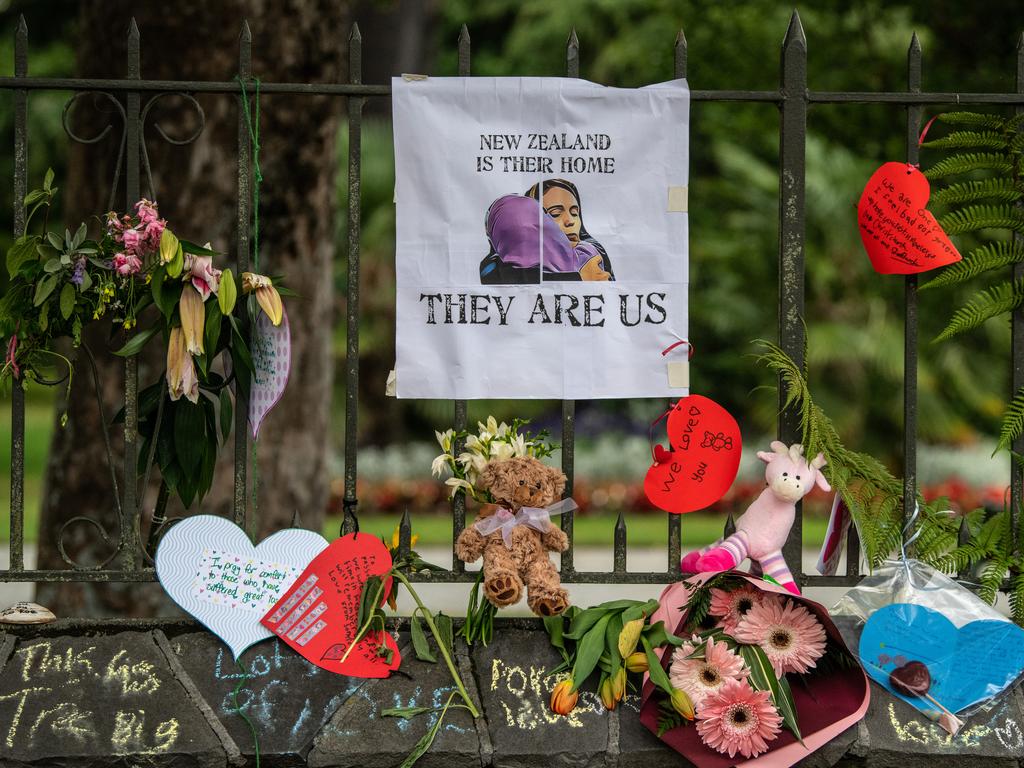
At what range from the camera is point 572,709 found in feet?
9.96

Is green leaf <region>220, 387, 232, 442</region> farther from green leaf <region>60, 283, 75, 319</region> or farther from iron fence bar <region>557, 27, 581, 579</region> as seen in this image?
iron fence bar <region>557, 27, 581, 579</region>

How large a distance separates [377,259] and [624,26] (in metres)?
6.33

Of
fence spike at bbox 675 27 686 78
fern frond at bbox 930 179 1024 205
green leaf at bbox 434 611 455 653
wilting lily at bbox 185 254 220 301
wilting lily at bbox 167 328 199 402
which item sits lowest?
green leaf at bbox 434 611 455 653

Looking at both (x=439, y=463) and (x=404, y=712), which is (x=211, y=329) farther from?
(x=404, y=712)

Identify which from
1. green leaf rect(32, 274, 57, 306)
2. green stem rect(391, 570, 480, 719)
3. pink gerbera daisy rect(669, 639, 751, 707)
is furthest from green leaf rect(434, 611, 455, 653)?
green leaf rect(32, 274, 57, 306)

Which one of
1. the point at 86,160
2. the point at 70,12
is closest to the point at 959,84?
the point at 86,160

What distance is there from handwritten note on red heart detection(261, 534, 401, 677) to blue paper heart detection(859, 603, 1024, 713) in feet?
4.35

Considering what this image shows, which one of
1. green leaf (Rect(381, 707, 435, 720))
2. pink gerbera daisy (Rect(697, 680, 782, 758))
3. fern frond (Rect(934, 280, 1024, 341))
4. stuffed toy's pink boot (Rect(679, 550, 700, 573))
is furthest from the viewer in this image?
fern frond (Rect(934, 280, 1024, 341))

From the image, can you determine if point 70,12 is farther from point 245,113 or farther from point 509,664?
point 509,664

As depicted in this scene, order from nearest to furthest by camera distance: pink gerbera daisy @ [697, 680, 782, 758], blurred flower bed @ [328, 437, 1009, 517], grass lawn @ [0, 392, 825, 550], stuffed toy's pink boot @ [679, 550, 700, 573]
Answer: pink gerbera daisy @ [697, 680, 782, 758], stuffed toy's pink boot @ [679, 550, 700, 573], grass lawn @ [0, 392, 825, 550], blurred flower bed @ [328, 437, 1009, 517]

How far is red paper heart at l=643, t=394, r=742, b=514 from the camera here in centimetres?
327

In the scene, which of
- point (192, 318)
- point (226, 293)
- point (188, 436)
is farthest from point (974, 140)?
point (188, 436)

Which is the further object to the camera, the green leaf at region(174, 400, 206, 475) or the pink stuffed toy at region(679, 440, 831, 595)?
the green leaf at region(174, 400, 206, 475)

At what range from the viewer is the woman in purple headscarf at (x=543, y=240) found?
3.34m
